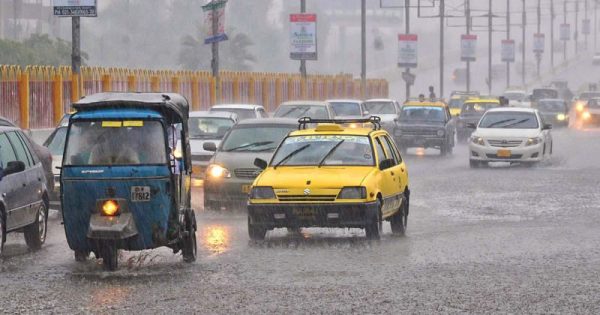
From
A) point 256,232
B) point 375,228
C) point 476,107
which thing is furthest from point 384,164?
point 476,107

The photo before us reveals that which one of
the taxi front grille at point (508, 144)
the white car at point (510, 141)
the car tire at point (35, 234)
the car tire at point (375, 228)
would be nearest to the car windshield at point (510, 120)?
the white car at point (510, 141)

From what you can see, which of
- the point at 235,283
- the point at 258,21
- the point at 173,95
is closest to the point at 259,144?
the point at 173,95

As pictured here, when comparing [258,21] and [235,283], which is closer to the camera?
[235,283]

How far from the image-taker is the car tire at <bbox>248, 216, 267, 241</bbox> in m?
17.6

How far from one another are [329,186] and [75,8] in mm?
16643

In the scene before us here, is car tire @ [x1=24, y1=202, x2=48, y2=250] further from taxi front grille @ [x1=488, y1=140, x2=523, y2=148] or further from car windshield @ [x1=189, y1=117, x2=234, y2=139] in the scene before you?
taxi front grille @ [x1=488, y1=140, x2=523, y2=148]

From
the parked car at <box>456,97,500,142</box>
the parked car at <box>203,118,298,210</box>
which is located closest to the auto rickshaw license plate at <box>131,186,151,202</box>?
the parked car at <box>203,118,298,210</box>

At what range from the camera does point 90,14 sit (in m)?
32.4

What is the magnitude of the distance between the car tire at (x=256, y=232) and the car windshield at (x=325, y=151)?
102 centimetres

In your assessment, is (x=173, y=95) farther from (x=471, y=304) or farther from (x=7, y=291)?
(x=471, y=304)

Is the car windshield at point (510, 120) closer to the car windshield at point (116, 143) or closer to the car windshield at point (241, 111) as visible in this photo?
the car windshield at point (241, 111)

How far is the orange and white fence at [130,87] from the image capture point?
33.7 m

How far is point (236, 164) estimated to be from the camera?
882 inches

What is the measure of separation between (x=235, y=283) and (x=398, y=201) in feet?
18.1
